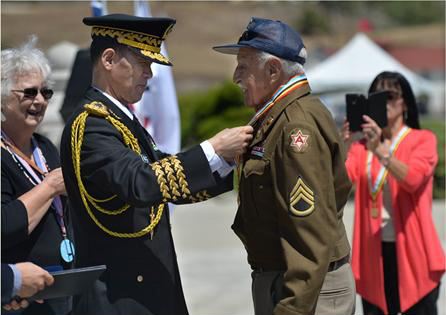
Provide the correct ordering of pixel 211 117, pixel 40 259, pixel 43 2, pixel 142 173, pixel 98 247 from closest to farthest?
pixel 142 173
pixel 98 247
pixel 40 259
pixel 211 117
pixel 43 2

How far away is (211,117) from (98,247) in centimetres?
1417

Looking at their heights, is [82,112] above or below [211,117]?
above

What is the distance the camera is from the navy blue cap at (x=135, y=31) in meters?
3.12

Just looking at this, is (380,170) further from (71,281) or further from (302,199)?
(71,281)

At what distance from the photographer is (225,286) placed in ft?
25.5

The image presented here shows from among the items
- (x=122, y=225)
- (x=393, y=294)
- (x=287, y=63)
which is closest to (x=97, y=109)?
(x=122, y=225)

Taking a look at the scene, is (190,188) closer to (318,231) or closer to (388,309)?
(318,231)

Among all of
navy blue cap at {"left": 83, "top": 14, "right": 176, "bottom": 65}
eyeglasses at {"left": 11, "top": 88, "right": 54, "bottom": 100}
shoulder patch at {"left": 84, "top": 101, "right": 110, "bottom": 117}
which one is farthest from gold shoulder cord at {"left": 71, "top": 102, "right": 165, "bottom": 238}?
eyeglasses at {"left": 11, "top": 88, "right": 54, "bottom": 100}

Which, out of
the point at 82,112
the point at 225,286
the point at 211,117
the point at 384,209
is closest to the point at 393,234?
the point at 384,209

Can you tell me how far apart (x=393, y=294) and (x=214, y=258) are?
166 inches

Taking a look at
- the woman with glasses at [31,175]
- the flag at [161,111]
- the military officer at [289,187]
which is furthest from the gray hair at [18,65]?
the flag at [161,111]

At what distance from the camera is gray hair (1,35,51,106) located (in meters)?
3.76

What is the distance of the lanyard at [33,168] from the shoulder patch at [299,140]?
122 centimetres

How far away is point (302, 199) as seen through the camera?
2.96 metres
